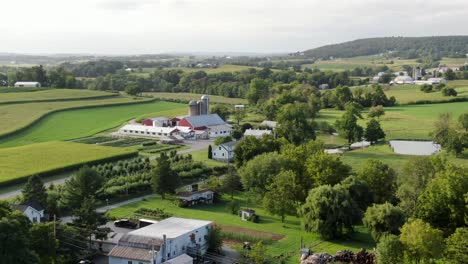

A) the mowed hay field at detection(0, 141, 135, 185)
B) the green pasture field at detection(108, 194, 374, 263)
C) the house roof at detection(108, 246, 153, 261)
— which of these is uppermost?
the mowed hay field at detection(0, 141, 135, 185)

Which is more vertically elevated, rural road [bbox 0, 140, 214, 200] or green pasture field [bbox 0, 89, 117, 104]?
green pasture field [bbox 0, 89, 117, 104]

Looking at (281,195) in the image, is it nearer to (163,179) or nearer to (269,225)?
(269,225)

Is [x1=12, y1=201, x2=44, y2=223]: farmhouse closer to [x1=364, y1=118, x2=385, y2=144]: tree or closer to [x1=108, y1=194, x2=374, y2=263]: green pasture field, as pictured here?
[x1=108, y1=194, x2=374, y2=263]: green pasture field

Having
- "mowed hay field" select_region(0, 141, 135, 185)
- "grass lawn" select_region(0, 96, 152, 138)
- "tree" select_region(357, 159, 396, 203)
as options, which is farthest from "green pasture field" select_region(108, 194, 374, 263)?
"grass lawn" select_region(0, 96, 152, 138)

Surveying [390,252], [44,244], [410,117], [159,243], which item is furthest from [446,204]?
[410,117]

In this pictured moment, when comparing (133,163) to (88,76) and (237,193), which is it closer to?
(237,193)

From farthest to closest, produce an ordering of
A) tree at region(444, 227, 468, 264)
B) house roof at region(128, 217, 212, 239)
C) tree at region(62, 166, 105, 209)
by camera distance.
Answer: tree at region(62, 166, 105, 209) < house roof at region(128, 217, 212, 239) < tree at region(444, 227, 468, 264)

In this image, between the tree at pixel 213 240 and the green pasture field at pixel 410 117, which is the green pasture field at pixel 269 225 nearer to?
the tree at pixel 213 240

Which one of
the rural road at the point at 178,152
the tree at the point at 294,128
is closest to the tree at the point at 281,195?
the rural road at the point at 178,152
